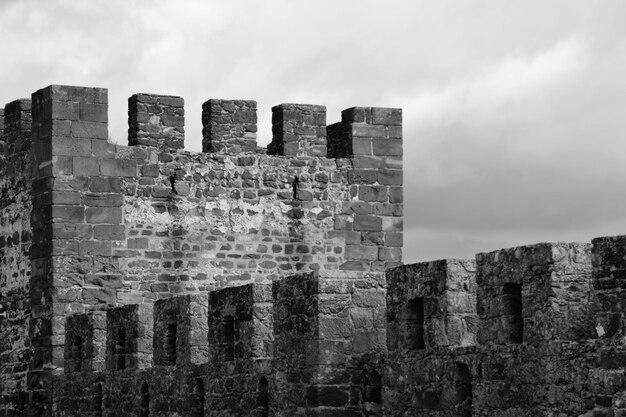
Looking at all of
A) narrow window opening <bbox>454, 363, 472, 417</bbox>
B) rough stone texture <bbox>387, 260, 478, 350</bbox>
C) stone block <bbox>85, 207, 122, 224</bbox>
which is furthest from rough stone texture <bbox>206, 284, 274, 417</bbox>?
stone block <bbox>85, 207, 122, 224</bbox>

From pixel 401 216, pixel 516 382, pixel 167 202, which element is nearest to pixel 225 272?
pixel 167 202

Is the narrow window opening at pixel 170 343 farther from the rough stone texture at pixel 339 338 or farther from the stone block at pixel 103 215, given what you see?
→ the stone block at pixel 103 215

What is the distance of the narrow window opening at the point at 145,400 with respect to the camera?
62.5ft

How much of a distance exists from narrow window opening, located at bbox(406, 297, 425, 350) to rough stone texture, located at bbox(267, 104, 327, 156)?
8828mm

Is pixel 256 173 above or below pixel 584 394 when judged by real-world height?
above

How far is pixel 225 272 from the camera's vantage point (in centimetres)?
2248

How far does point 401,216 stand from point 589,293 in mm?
11470

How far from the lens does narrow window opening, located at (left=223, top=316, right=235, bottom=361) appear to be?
56.1 ft

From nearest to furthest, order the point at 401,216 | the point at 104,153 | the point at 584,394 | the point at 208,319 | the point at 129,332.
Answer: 1. the point at 584,394
2. the point at 208,319
3. the point at 129,332
4. the point at 104,153
5. the point at 401,216

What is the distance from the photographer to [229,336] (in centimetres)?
1712

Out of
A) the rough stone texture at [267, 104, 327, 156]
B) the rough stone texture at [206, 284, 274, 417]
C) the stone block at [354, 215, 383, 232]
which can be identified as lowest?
the rough stone texture at [206, 284, 274, 417]

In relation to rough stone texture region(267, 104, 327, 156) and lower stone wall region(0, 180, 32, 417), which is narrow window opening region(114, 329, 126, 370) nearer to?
lower stone wall region(0, 180, 32, 417)

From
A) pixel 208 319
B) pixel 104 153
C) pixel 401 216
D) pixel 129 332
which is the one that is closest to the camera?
pixel 208 319

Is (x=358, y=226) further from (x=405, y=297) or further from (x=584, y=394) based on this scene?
(x=584, y=394)
